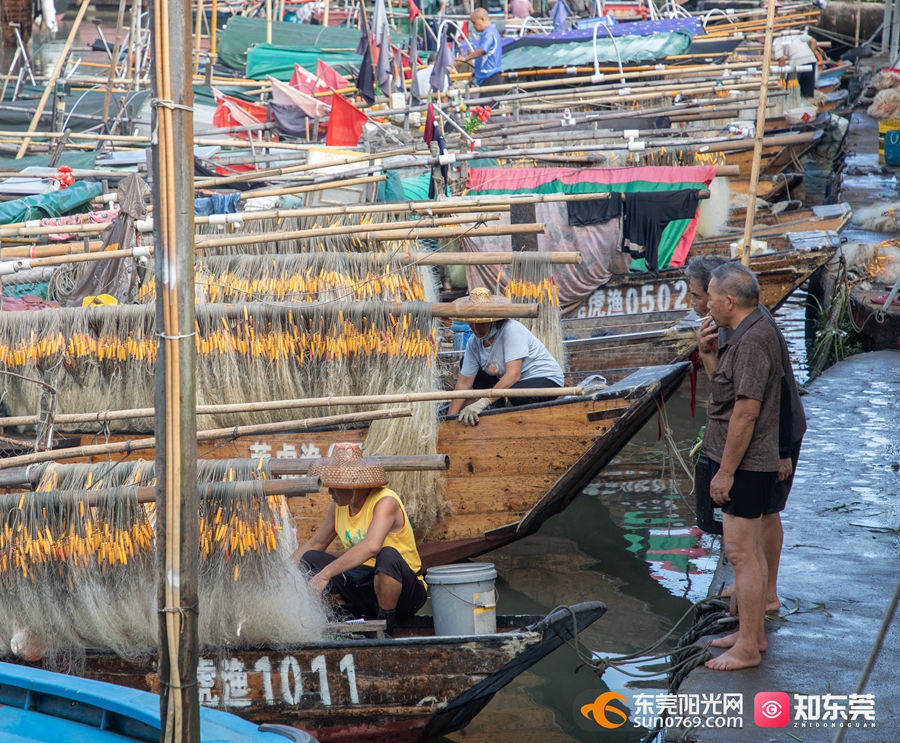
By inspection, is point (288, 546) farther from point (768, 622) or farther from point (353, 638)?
point (768, 622)

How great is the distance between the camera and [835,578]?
215 inches

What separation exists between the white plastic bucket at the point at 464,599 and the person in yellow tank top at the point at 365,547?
9.9 inches

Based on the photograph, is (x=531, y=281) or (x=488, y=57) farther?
(x=488, y=57)

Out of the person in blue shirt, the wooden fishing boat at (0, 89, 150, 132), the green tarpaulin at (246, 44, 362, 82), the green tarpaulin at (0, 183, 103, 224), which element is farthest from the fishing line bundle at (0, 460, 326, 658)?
the green tarpaulin at (246, 44, 362, 82)

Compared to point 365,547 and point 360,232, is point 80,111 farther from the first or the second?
point 365,547

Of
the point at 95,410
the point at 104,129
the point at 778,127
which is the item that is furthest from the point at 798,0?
the point at 95,410

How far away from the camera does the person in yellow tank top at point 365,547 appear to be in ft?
16.9

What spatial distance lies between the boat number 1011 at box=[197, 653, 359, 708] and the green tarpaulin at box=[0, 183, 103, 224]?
20.9ft

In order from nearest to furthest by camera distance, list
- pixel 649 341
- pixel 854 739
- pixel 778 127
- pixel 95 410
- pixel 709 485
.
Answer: pixel 854 739 → pixel 709 485 → pixel 95 410 → pixel 649 341 → pixel 778 127

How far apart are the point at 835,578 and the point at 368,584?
2.58 m

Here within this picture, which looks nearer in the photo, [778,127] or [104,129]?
[104,129]

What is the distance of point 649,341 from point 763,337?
16.9 feet

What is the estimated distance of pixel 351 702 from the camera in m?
4.92

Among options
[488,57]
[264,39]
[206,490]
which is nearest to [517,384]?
[206,490]
